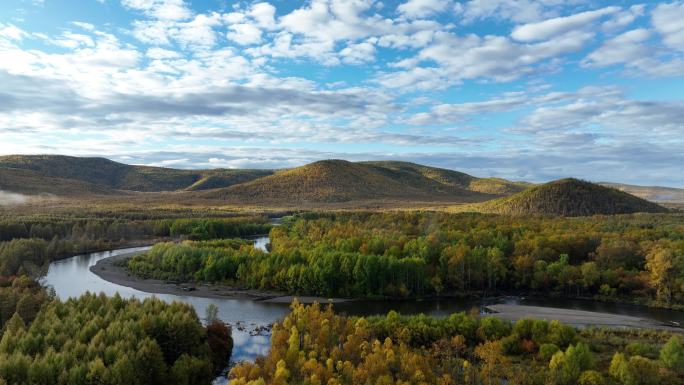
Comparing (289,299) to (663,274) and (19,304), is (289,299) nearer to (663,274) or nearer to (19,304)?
(19,304)

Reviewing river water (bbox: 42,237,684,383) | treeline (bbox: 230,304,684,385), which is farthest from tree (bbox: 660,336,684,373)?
river water (bbox: 42,237,684,383)

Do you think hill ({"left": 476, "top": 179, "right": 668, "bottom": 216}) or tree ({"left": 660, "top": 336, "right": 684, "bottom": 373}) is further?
hill ({"left": 476, "top": 179, "right": 668, "bottom": 216})

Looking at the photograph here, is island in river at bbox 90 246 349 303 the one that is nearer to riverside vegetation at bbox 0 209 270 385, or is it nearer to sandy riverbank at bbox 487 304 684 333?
riverside vegetation at bbox 0 209 270 385

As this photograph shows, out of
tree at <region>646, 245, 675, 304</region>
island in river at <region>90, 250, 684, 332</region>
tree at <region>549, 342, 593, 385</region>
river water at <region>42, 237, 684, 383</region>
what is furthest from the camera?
tree at <region>646, 245, 675, 304</region>

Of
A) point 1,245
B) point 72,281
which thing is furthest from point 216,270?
point 1,245

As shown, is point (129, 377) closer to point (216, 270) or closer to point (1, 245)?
point (216, 270)

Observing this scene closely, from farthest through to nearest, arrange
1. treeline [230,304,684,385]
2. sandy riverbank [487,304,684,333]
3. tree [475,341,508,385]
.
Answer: sandy riverbank [487,304,684,333]
tree [475,341,508,385]
treeline [230,304,684,385]
